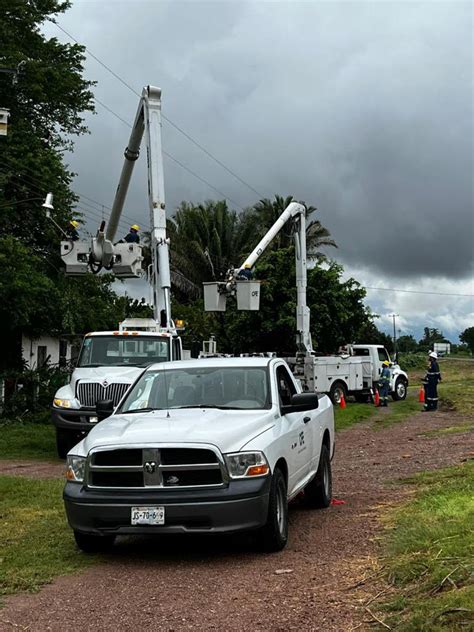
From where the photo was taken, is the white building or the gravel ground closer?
the gravel ground

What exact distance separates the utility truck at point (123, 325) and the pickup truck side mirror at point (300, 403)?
6.56 m

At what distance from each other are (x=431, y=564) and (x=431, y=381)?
73.1 ft

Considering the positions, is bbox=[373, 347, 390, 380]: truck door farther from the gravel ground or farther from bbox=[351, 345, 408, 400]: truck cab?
the gravel ground

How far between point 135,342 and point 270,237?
10.5m

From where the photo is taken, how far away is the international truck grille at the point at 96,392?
582 inches

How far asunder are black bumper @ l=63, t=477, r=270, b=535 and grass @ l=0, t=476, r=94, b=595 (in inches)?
22.2

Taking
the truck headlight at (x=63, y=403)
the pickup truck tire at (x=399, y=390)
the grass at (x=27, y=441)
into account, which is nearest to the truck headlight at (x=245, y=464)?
the truck headlight at (x=63, y=403)

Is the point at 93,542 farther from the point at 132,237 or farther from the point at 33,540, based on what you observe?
the point at 132,237

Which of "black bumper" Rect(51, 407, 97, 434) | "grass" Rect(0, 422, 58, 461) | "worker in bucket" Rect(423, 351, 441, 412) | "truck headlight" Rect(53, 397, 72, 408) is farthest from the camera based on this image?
"worker in bucket" Rect(423, 351, 441, 412)

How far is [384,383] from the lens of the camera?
103 ft

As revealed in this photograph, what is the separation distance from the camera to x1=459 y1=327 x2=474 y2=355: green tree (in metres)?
133

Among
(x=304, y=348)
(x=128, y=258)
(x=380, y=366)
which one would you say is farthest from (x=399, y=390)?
(x=128, y=258)

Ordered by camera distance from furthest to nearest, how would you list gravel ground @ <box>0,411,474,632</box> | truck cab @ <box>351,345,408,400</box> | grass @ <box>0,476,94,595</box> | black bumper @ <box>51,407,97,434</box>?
truck cab @ <box>351,345,408,400</box> < black bumper @ <box>51,407,97,434</box> < grass @ <box>0,476,94,595</box> < gravel ground @ <box>0,411,474,632</box>

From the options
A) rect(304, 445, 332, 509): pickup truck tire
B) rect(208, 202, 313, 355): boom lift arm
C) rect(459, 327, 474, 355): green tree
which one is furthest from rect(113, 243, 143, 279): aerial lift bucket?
rect(459, 327, 474, 355): green tree
